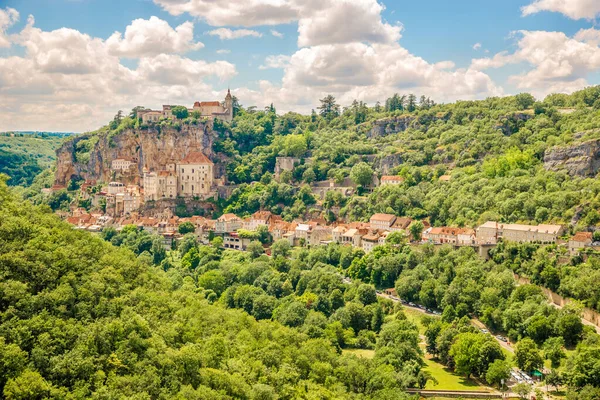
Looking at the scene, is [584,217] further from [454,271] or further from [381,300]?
[381,300]

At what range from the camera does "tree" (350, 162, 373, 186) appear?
3235 inches

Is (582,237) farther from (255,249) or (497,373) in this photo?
(255,249)

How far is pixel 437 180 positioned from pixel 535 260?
86.3 feet

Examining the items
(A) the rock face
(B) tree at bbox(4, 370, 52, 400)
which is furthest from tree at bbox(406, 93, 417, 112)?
(B) tree at bbox(4, 370, 52, 400)

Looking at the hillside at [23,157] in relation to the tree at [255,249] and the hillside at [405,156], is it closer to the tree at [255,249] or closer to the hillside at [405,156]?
the hillside at [405,156]

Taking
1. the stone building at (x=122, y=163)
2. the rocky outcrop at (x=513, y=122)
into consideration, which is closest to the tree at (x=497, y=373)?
the rocky outcrop at (x=513, y=122)

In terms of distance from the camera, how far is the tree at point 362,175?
82175 mm

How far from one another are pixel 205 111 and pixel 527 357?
78.6 metres

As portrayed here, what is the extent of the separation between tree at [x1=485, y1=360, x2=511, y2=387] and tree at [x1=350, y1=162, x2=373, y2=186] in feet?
149

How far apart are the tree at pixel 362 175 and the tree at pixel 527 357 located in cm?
4375

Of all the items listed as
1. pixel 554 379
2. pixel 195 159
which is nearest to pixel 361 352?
pixel 554 379

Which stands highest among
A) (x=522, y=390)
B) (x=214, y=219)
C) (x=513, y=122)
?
(x=513, y=122)

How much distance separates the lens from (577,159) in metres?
63.5

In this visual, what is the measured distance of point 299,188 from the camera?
8781 cm
